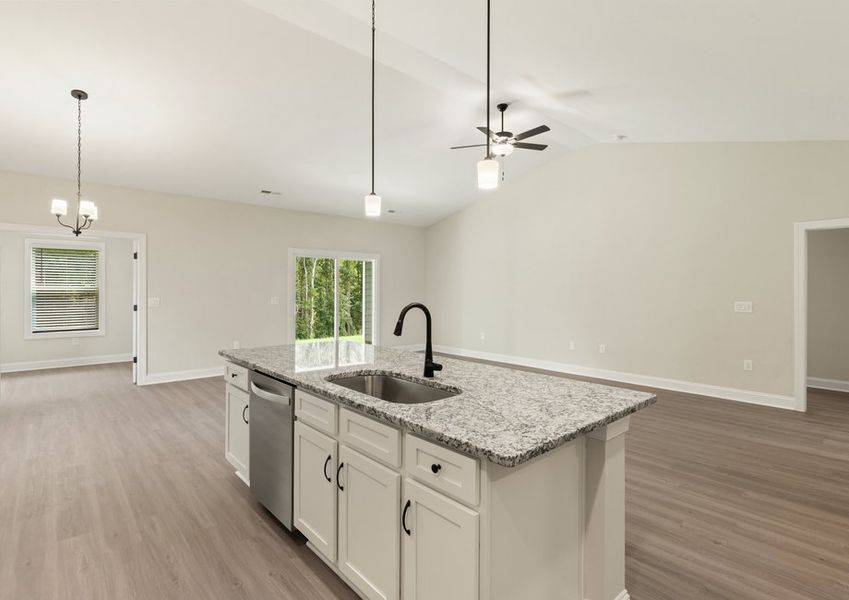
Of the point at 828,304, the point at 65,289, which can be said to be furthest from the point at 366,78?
the point at 65,289

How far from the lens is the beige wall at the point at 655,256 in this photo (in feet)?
15.7

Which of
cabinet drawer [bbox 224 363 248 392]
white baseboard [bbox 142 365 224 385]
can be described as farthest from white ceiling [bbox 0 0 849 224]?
white baseboard [bbox 142 365 224 385]

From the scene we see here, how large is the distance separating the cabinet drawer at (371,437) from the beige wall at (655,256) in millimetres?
5214

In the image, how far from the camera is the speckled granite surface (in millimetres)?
1304

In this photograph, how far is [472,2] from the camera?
2748 mm

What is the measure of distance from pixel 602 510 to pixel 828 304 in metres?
6.54

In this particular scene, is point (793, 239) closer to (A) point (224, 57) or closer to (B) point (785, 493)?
(B) point (785, 493)

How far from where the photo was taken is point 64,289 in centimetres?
742

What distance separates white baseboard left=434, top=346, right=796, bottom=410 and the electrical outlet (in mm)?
962

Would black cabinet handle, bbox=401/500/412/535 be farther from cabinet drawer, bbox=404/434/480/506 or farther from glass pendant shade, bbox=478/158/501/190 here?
glass pendant shade, bbox=478/158/501/190

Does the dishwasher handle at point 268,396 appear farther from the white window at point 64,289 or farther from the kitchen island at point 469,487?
the white window at point 64,289

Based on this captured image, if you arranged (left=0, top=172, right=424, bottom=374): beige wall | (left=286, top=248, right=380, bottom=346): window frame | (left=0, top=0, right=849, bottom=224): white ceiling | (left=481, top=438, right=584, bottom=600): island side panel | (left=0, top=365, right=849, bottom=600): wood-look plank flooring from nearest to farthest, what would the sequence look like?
(left=481, top=438, right=584, bottom=600): island side panel → (left=0, top=365, right=849, bottom=600): wood-look plank flooring → (left=0, top=0, right=849, bottom=224): white ceiling → (left=0, top=172, right=424, bottom=374): beige wall → (left=286, top=248, right=380, bottom=346): window frame

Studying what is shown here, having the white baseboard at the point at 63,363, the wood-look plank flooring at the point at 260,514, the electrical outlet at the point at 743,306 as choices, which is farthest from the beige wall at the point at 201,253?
the electrical outlet at the point at 743,306

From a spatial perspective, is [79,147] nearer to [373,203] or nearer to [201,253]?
[201,253]
